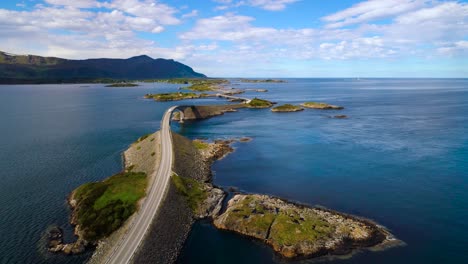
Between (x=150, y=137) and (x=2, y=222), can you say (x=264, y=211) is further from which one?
(x=150, y=137)

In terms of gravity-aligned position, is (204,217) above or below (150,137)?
below

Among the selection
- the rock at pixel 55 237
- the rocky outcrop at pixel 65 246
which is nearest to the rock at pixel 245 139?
the rock at pixel 55 237

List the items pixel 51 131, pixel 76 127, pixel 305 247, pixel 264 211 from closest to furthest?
1. pixel 305 247
2. pixel 264 211
3. pixel 51 131
4. pixel 76 127

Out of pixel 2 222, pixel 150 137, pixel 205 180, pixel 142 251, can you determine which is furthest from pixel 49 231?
pixel 150 137

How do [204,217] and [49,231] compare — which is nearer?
[49,231]

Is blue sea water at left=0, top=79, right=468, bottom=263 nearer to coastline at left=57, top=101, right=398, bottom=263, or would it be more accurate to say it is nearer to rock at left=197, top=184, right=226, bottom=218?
coastline at left=57, top=101, right=398, bottom=263

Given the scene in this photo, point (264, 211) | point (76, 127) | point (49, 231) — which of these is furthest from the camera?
point (76, 127)

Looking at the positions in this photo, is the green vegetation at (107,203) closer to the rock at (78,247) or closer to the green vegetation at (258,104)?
the rock at (78,247)
